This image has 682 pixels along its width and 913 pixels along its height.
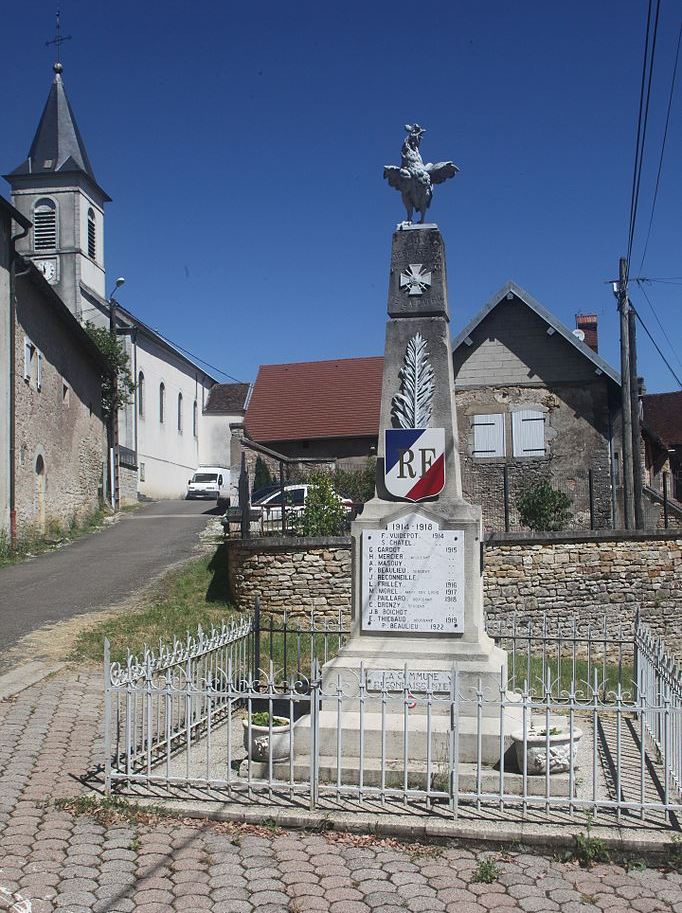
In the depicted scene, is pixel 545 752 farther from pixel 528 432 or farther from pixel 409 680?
pixel 528 432

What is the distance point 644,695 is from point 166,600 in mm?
8748

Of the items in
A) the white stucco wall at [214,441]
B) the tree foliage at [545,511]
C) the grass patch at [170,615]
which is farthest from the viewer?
the white stucco wall at [214,441]

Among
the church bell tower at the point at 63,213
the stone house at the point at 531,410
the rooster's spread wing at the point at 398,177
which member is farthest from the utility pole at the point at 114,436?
the rooster's spread wing at the point at 398,177

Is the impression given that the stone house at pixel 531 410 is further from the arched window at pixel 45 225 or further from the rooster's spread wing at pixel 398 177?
the arched window at pixel 45 225

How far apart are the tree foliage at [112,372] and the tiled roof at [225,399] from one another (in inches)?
590

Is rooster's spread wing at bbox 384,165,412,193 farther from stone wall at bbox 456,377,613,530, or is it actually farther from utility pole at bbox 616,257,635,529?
stone wall at bbox 456,377,613,530

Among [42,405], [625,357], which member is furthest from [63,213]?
[625,357]

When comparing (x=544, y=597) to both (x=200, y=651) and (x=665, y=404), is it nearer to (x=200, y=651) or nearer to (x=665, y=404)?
(x=200, y=651)

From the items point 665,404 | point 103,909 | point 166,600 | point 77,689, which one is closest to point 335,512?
point 166,600

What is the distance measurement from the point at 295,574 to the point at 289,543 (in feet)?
1.71

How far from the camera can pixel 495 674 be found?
21.0 feet

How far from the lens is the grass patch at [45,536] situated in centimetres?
1911

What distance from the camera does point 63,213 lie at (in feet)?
122

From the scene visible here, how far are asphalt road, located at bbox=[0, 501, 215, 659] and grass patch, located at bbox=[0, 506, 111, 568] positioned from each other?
37 centimetres
